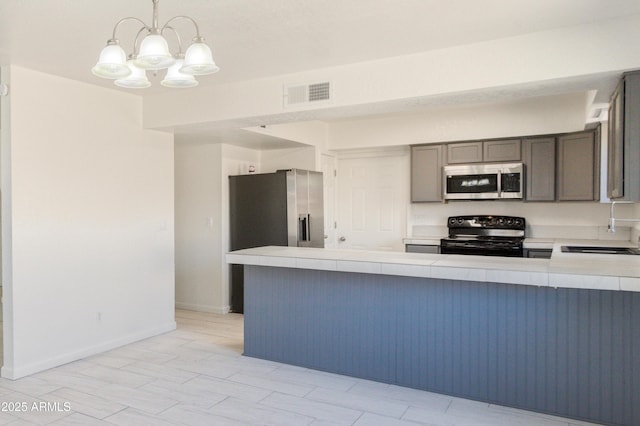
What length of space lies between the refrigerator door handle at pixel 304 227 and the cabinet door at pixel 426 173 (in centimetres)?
135

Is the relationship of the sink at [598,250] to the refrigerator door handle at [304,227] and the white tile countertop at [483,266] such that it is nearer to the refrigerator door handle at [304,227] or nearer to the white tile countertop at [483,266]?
the white tile countertop at [483,266]

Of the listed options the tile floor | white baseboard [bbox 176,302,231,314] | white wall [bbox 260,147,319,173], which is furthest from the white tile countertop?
white wall [bbox 260,147,319,173]

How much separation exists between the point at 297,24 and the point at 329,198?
3.75 m

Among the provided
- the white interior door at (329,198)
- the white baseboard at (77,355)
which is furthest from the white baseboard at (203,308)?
the white interior door at (329,198)

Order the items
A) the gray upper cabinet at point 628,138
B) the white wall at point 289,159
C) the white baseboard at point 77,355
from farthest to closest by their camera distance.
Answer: the white wall at point 289,159, the white baseboard at point 77,355, the gray upper cabinet at point 628,138

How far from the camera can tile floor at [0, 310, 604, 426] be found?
2729mm

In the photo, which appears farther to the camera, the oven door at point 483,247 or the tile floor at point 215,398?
the oven door at point 483,247

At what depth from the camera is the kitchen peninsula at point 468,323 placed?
8.54ft

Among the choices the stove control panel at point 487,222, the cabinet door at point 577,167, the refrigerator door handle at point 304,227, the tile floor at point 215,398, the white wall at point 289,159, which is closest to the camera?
the tile floor at point 215,398

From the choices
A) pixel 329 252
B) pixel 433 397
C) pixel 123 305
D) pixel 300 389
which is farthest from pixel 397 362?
pixel 123 305

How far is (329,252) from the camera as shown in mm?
3707

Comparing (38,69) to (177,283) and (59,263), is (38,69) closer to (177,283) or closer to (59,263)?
(59,263)

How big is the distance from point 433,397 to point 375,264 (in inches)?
38.8

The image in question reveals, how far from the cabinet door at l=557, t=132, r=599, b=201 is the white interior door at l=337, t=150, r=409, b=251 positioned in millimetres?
1849
